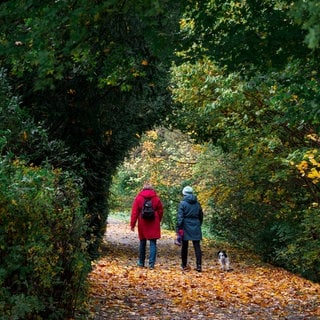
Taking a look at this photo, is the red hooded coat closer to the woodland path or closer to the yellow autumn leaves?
the woodland path

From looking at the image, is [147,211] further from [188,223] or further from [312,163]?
[312,163]

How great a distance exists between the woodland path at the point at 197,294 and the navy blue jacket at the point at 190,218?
91cm

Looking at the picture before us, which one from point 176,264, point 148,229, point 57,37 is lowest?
point 176,264

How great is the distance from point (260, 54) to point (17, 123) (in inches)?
152

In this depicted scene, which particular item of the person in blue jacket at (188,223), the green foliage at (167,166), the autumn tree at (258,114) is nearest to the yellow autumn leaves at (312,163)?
the autumn tree at (258,114)

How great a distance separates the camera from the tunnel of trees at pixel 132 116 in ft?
17.5

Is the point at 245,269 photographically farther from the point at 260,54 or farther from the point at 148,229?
the point at 260,54

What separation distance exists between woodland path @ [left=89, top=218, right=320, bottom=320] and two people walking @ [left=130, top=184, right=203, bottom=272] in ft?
1.32

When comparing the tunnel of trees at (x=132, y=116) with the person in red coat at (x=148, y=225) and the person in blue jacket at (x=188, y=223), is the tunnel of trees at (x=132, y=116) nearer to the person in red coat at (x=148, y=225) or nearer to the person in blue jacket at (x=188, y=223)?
the person in red coat at (x=148, y=225)

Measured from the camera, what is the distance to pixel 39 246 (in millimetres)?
5434

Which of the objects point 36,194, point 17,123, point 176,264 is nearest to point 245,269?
point 176,264

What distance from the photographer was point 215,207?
21266 millimetres

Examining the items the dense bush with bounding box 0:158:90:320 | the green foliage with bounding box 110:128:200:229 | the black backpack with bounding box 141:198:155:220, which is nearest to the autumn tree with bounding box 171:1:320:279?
the black backpack with bounding box 141:198:155:220

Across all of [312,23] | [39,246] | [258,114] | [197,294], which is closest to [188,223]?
[258,114]
